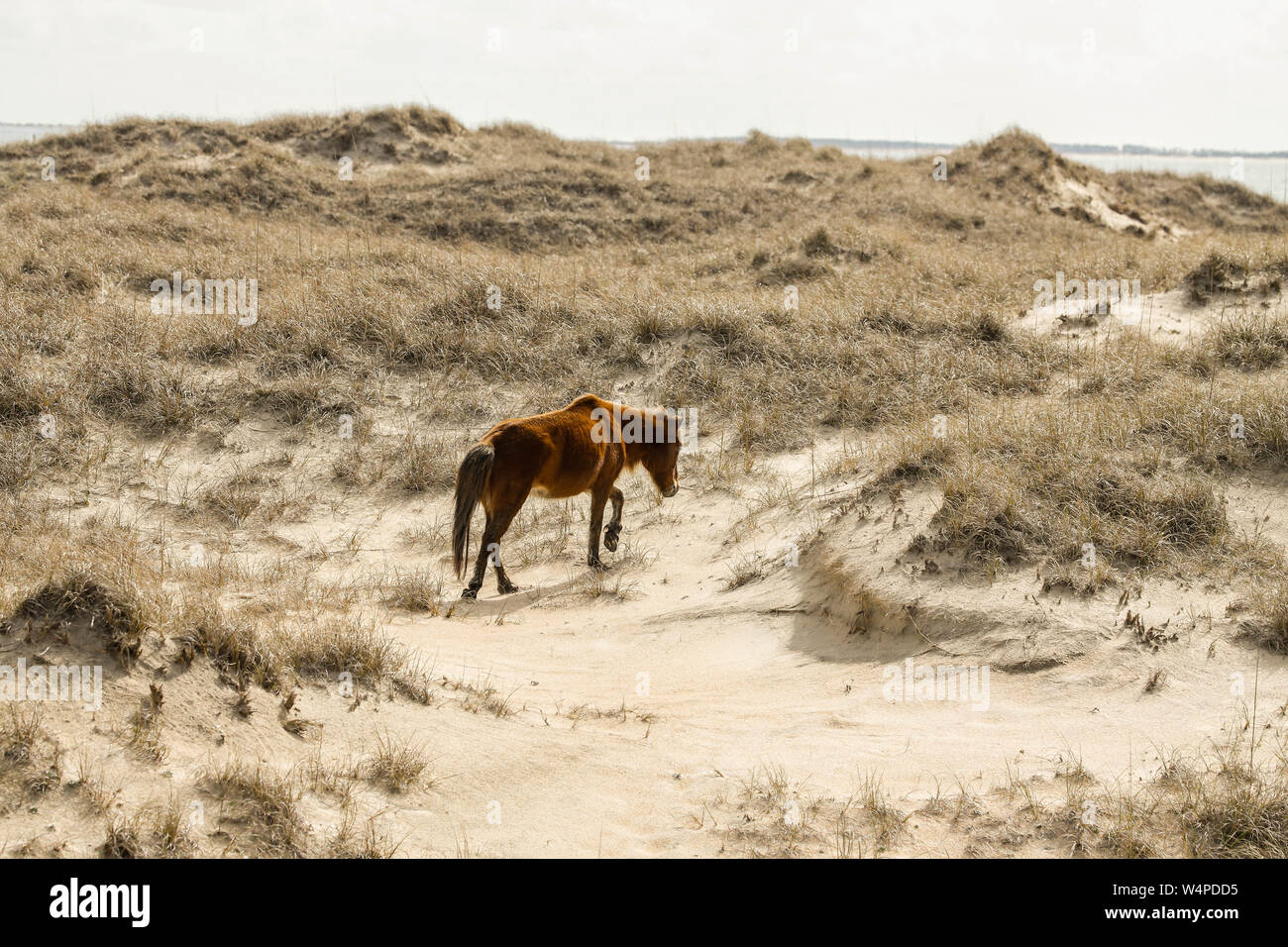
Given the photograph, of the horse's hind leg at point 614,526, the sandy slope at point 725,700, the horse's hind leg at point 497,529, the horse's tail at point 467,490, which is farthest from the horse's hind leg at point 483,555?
the horse's hind leg at point 614,526

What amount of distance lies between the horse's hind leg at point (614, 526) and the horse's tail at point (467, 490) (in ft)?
5.98

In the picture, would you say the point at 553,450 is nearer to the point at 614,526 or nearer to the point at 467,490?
the point at 467,490

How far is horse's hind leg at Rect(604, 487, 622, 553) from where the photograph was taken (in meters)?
9.84

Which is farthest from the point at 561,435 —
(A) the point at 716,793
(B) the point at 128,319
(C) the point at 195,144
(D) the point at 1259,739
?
(C) the point at 195,144

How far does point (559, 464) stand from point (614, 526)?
1183 millimetres

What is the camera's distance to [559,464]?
905cm

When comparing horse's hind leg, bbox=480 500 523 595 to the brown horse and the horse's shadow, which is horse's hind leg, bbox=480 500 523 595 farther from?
the horse's shadow

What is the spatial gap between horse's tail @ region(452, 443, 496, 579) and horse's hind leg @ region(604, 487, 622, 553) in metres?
1.82

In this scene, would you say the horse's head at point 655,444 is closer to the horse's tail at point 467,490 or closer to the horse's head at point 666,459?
the horse's head at point 666,459

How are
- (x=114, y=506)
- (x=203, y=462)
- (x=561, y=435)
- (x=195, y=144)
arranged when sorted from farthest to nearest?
(x=195, y=144), (x=203, y=462), (x=114, y=506), (x=561, y=435)

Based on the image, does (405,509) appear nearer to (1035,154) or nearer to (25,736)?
(25,736)
